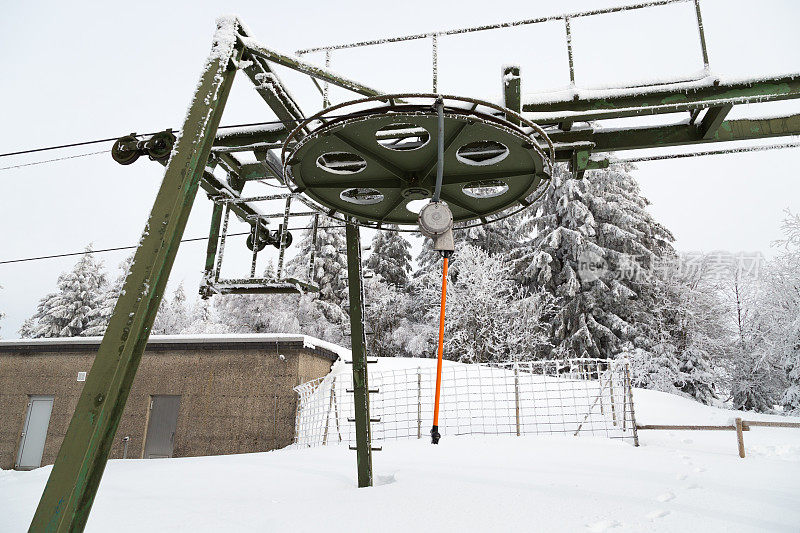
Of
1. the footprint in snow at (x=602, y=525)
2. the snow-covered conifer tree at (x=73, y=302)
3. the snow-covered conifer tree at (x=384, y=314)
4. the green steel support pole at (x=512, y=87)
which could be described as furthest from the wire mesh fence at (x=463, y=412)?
the snow-covered conifer tree at (x=73, y=302)

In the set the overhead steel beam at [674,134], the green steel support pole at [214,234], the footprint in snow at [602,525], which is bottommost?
the footprint in snow at [602,525]

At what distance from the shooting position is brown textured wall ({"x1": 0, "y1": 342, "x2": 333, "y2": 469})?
1231 cm

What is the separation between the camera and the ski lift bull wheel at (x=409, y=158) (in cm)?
314

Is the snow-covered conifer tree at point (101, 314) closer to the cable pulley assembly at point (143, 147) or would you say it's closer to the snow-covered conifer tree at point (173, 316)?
the snow-covered conifer tree at point (173, 316)

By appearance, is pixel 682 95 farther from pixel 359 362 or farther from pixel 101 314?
pixel 101 314

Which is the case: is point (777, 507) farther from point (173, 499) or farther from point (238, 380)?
point (238, 380)

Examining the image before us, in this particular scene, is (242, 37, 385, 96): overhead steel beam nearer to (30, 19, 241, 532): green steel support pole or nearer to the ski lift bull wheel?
the ski lift bull wheel

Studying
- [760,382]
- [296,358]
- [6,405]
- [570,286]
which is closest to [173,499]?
[296,358]

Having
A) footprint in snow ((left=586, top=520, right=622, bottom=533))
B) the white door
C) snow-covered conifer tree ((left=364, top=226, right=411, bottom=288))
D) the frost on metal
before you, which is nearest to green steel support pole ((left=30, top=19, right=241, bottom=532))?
the frost on metal

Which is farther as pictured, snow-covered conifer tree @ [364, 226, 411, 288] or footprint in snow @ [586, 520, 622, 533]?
snow-covered conifer tree @ [364, 226, 411, 288]

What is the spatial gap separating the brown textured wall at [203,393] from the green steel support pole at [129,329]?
34.2 feet

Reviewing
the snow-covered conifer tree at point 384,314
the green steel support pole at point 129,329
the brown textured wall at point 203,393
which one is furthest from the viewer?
the snow-covered conifer tree at point 384,314

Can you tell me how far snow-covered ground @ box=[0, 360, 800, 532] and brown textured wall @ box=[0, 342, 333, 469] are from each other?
4426mm

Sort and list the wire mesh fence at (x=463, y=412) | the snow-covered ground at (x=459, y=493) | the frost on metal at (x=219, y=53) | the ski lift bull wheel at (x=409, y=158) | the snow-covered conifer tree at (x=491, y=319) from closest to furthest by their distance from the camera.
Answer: the frost on metal at (x=219, y=53) < the ski lift bull wheel at (x=409, y=158) < the snow-covered ground at (x=459, y=493) < the wire mesh fence at (x=463, y=412) < the snow-covered conifer tree at (x=491, y=319)
